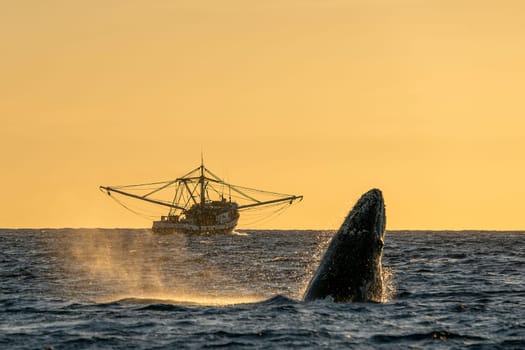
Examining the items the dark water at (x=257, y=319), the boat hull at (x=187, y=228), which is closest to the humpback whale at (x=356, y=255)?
the dark water at (x=257, y=319)

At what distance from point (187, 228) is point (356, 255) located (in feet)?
477

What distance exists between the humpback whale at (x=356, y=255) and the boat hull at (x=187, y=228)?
5618 inches

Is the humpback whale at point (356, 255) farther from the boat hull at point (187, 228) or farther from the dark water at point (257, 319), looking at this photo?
the boat hull at point (187, 228)

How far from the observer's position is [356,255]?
54.7 feet

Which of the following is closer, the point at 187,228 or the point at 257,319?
the point at 257,319

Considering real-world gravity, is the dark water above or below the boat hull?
below

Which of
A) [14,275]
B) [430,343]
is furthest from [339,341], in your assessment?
[14,275]

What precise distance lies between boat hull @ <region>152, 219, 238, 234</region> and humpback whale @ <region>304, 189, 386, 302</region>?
468 ft

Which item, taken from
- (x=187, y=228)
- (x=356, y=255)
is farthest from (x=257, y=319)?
(x=187, y=228)

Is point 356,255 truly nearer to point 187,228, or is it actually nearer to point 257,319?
point 257,319

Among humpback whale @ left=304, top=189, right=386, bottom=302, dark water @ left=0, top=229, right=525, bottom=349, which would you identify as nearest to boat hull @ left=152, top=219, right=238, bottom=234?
dark water @ left=0, top=229, right=525, bottom=349

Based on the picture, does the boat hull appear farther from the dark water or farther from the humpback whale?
the humpback whale

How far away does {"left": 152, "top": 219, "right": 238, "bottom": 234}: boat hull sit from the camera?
16012 cm

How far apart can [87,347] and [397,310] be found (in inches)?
267
